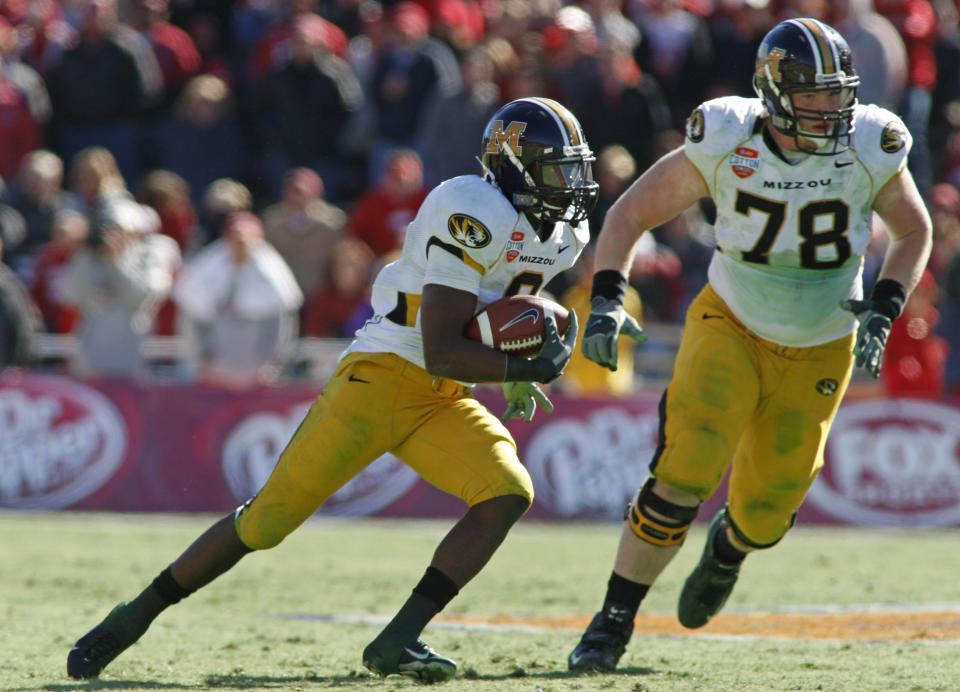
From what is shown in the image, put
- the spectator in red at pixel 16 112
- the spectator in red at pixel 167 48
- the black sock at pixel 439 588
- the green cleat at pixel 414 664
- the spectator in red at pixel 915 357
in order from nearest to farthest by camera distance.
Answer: the green cleat at pixel 414 664 < the black sock at pixel 439 588 < the spectator in red at pixel 915 357 < the spectator in red at pixel 16 112 < the spectator in red at pixel 167 48

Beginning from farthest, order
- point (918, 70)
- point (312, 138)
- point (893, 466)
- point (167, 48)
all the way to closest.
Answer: point (167, 48) → point (312, 138) → point (918, 70) → point (893, 466)

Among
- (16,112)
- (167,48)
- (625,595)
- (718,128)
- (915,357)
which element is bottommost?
(915,357)

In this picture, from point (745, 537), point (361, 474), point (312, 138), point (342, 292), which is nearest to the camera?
point (745, 537)

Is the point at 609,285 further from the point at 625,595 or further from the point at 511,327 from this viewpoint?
the point at 625,595

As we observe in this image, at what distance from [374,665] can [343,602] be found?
2153 mm

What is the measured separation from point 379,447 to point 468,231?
75 cm

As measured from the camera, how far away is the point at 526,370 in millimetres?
4379

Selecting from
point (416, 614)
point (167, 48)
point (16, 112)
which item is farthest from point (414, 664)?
point (167, 48)

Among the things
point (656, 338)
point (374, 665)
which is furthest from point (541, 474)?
point (374, 665)

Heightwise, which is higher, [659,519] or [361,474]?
[659,519]

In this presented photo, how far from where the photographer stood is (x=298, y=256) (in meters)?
11.1

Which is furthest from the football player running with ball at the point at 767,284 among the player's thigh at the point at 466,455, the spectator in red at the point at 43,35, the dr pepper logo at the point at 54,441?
the spectator in red at the point at 43,35

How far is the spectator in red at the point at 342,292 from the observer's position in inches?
417

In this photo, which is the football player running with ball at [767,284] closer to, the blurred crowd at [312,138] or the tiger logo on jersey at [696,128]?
the tiger logo on jersey at [696,128]
